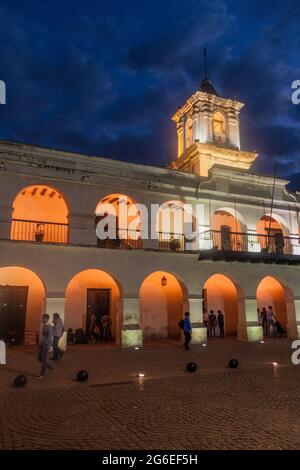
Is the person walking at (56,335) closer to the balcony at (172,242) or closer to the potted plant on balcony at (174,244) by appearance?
the balcony at (172,242)

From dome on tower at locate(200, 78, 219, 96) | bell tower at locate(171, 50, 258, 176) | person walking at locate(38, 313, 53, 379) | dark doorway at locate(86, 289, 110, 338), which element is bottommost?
person walking at locate(38, 313, 53, 379)

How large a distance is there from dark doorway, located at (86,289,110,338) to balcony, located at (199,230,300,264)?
18.4 ft

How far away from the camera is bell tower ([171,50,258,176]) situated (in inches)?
915

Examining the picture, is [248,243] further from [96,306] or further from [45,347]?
[45,347]

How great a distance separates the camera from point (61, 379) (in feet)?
33.2

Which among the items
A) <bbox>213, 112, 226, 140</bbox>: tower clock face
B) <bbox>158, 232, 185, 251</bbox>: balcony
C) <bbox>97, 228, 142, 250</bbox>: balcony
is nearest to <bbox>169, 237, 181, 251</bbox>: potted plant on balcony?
<bbox>158, 232, 185, 251</bbox>: balcony

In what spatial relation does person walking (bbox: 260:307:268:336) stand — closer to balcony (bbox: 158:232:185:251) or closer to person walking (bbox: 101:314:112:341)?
balcony (bbox: 158:232:185:251)

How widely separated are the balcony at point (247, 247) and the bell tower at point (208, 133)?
504 cm

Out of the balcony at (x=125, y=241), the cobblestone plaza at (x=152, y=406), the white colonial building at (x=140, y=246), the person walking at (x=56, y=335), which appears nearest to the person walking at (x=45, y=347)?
the cobblestone plaza at (x=152, y=406)

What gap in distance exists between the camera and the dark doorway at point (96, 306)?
748 inches

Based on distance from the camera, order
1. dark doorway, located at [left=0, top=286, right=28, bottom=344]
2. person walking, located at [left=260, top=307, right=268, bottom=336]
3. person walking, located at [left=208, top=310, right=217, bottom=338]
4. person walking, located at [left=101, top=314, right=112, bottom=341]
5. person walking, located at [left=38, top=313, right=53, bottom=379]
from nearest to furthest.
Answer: person walking, located at [left=38, top=313, right=53, bottom=379]
dark doorway, located at [left=0, top=286, right=28, bottom=344]
person walking, located at [left=101, top=314, right=112, bottom=341]
person walking, located at [left=208, top=310, right=217, bottom=338]
person walking, located at [left=260, top=307, right=268, bottom=336]

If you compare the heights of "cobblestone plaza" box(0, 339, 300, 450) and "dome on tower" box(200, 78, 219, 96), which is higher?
"dome on tower" box(200, 78, 219, 96)
